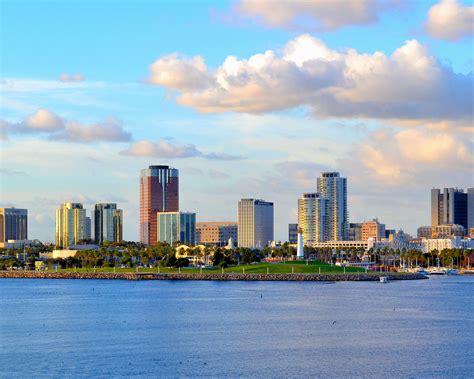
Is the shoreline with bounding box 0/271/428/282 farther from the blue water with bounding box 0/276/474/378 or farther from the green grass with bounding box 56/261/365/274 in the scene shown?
the blue water with bounding box 0/276/474/378

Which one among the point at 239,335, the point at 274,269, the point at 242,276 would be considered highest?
the point at 274,269

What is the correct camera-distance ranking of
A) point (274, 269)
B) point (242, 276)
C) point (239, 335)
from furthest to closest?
point (274, 269) → point (242, 276) → point (239, 335)

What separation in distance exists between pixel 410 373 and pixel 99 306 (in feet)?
182

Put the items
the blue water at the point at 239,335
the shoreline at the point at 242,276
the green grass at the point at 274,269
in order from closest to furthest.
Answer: the blue water at the point at 239,335, the shoreline at the point at 242,276, the green grass at the point at 274,269

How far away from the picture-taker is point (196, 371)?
60.9m

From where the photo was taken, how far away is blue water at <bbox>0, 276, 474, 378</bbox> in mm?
62188

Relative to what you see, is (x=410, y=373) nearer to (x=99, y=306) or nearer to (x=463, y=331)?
(x=463, y=331)

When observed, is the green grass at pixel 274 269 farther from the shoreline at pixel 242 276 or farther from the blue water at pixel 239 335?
the blue water at pixel 239 335

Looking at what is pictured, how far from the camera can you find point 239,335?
78875 millimetres

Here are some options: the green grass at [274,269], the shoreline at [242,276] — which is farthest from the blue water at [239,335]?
the green grass at [274,269]

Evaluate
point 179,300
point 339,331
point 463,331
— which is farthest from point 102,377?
point 179,300

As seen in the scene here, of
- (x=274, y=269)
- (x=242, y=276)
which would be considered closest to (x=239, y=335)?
(x=242, y=276)

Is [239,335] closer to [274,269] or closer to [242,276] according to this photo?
[242,276]

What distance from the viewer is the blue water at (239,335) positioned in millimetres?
62188
